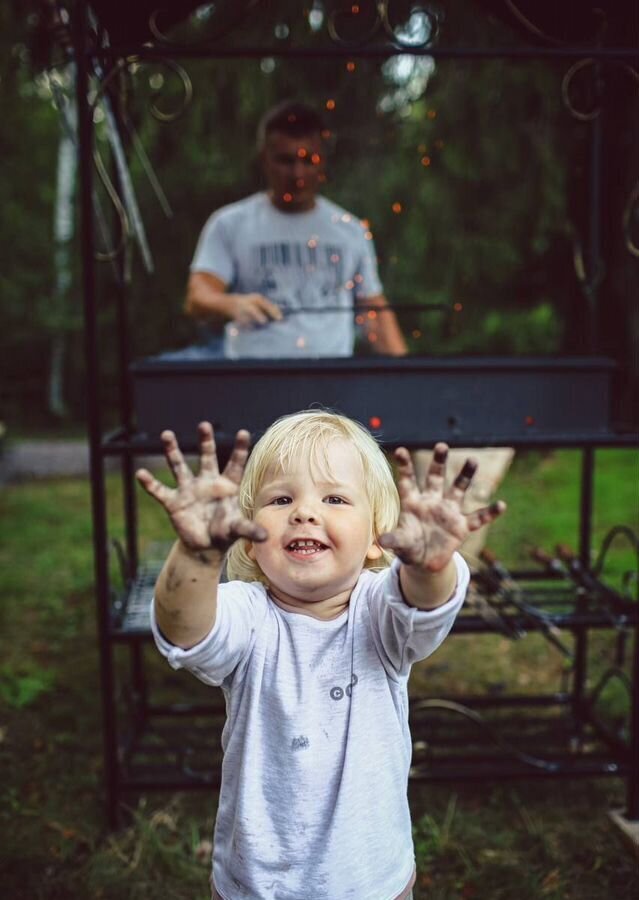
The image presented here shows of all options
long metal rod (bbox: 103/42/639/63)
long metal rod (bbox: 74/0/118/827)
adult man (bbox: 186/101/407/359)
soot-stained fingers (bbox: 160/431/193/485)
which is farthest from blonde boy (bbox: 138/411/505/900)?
adult man (bbox: 186/101/407/359)

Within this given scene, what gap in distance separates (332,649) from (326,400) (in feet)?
Answer: 3.42

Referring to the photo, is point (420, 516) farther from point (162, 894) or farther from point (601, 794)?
point (601, 794)

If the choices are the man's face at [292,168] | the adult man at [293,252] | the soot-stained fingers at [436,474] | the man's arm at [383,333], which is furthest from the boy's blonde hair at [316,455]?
the man's face at [292,168]

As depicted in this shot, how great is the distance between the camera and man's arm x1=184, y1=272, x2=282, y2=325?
262 cm

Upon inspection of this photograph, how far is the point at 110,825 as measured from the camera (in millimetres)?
2521

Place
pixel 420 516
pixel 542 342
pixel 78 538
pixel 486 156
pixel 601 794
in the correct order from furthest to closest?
pixel 542 342, pixel 486 156, pixel 78 538, pixel 601 794, pixel 420 516

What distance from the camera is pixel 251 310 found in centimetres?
264

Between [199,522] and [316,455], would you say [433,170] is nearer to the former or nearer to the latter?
[316,455]

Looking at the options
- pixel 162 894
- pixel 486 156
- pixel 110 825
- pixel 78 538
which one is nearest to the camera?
pixel 162 894

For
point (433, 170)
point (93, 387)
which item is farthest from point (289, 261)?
point (433, 170)

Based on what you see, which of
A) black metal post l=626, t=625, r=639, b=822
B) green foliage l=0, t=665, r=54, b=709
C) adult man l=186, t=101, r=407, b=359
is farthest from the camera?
green foliage l=0, t=665, r=54, b=709

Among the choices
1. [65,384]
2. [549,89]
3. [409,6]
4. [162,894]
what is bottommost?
[162,894]

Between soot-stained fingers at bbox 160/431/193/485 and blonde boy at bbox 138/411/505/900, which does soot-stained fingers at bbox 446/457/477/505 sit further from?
soot-stained fingers at bbox 160/431/193/485

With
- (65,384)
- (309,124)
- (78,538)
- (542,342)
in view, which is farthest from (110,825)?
(65,384)
